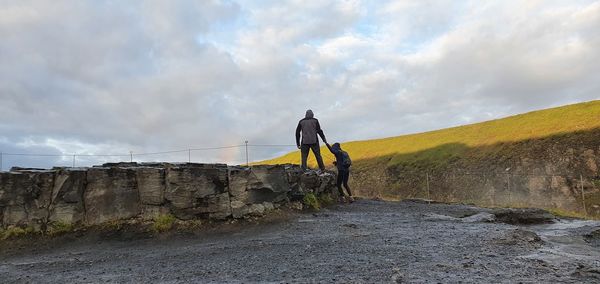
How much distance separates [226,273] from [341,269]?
2.05m

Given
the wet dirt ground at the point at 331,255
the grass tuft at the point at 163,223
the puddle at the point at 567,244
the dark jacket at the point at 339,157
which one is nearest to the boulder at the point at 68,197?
the wet dirt ground at the point at 331,255

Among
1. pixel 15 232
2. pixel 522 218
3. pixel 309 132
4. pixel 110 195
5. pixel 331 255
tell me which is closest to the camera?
pixel 331 255

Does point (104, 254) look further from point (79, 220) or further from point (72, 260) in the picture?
point (79, 220)

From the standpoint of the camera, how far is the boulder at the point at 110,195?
1284cm

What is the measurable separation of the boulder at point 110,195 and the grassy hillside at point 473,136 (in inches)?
1417

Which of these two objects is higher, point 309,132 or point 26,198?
point 309,132

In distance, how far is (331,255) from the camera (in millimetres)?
8883

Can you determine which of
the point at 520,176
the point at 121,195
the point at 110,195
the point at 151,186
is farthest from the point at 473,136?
the point at 110,195

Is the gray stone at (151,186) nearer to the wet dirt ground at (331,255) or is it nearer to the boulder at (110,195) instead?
the boulder at (110,195)

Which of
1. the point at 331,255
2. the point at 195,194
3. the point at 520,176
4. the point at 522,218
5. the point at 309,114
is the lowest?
the point at 522,218

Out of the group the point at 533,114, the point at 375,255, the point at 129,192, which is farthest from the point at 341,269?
the point at 533,114

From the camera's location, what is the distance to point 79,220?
12742 millimetres

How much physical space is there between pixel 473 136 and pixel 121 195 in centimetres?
4249

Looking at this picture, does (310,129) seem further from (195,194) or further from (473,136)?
(473,136)
